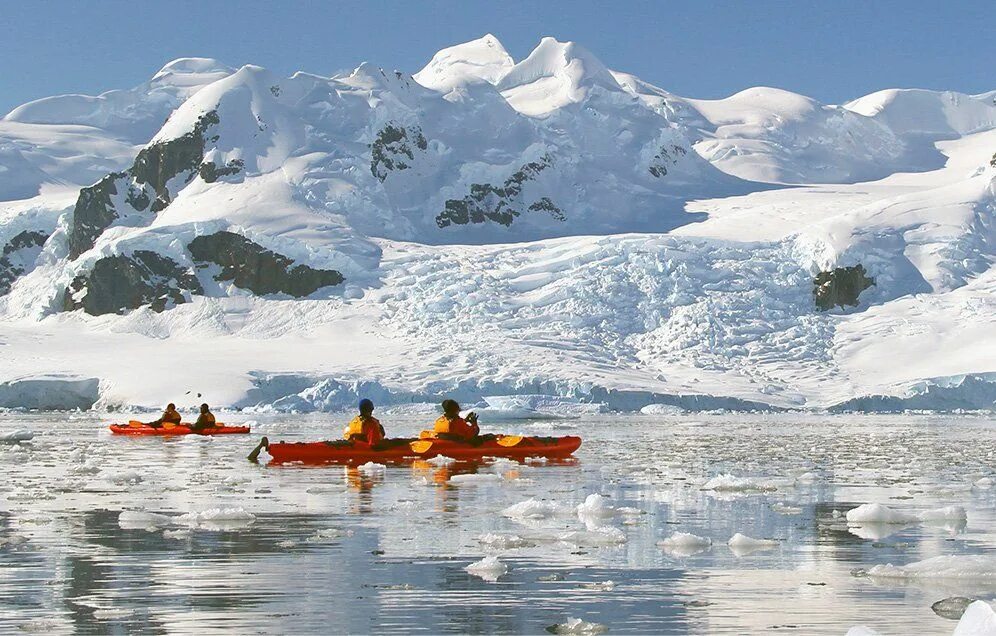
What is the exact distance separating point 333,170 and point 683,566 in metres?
96.4

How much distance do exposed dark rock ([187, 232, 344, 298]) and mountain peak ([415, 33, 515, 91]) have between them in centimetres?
4545

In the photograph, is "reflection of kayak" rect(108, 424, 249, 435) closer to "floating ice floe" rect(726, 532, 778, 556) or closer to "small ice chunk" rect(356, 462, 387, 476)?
"small ice chunk" rect(356, 462, 387, 476)

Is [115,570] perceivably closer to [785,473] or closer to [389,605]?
[389,605]

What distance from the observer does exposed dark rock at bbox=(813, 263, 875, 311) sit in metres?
82.9

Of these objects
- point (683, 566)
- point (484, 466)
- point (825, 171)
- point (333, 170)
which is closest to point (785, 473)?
point (484, 466)

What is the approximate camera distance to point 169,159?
112438 mm

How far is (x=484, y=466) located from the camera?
74.3 ft

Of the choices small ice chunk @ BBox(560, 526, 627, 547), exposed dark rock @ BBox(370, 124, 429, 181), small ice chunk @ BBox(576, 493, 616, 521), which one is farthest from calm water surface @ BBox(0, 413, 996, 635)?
exposed dark rock @ BBox(370, 124, 429, 181)

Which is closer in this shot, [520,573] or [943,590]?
[943,590]

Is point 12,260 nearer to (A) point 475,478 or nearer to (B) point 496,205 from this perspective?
(B) point 496,205

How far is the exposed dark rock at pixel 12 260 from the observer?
117 meters

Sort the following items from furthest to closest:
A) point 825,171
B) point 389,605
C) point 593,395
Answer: point 825,171 < point 593,395 < point 389,605

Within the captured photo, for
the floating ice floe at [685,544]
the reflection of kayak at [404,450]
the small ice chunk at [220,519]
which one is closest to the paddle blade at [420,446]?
the reflection of kayak at [404,450]

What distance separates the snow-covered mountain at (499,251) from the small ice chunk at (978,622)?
61257mm
